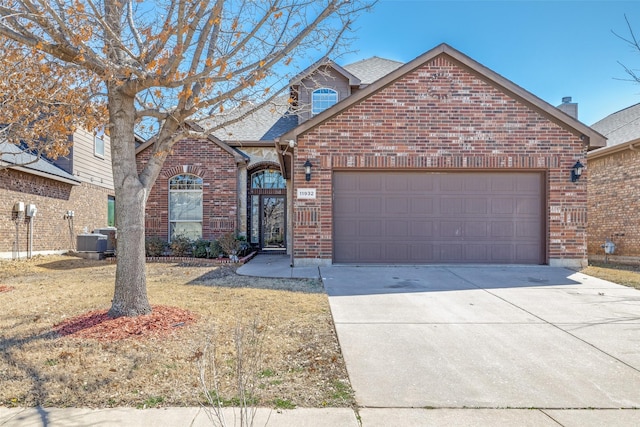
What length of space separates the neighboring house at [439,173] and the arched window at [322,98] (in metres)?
4.80

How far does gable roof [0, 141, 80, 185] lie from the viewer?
39.6 ft

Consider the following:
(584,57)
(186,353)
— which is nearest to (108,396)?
(186,353)

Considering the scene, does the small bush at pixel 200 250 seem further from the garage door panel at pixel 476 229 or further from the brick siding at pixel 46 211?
the garage door panel at pixel 476 229

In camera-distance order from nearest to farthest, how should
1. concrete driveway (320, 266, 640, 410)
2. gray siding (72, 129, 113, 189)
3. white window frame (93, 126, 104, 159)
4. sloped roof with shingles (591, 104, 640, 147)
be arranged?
concrete driveway (320, 266, 640, 410) → sloped roof with shingles (591, 104, 640, 147) → gray siding (72, 129, 113, 189) → white window frame (93, 126, 104, 159)

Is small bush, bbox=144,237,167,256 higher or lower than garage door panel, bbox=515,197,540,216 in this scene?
lower

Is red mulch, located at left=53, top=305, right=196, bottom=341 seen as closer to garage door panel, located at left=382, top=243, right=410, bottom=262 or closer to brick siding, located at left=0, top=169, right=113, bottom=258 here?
garage door panel, located at left=382, top=243, right=410, bottom=262

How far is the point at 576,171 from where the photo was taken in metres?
9.52

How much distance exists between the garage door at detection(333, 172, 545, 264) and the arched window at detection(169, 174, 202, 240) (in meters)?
5.91

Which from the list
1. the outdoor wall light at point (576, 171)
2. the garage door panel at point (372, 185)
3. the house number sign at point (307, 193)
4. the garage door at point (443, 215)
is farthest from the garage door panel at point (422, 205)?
the outdoor wall light at point (576, 171)

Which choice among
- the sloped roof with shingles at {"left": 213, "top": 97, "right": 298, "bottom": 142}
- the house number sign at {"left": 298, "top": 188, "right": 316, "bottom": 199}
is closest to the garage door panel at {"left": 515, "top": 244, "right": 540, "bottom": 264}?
the house number sign at {"left": 298, "top": 188, "right": 316, "bottom": 199}

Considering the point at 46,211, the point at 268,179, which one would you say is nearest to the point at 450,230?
the point at 268,179

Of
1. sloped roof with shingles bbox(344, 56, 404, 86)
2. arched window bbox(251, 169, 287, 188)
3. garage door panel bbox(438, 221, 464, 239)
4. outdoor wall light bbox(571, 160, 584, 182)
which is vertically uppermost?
sloped roof with shingles bbox(344, 56, 404, 86)

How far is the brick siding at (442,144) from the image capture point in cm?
965

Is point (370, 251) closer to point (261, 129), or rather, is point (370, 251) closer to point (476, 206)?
point (476, 206)
